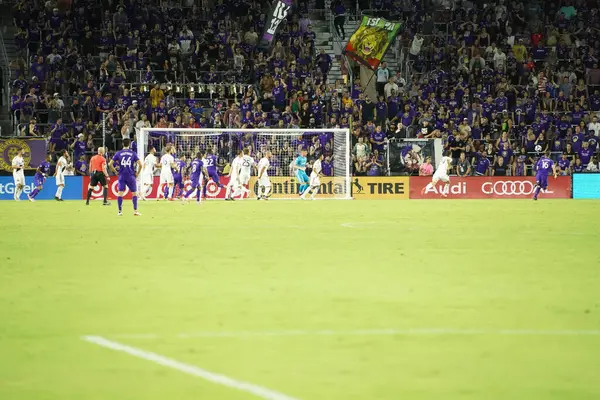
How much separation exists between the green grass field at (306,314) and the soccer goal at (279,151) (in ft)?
76.2

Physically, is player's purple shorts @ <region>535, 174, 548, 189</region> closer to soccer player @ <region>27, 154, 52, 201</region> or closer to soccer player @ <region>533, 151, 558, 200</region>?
soccer player @ <region>533, 151, 558, 200</region>

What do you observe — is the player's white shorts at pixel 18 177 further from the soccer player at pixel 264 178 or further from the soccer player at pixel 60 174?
the soccer player at pixel 264 178

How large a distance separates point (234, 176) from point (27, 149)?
8256 millimetres

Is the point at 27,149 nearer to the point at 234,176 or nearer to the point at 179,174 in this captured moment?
the point at 179,174

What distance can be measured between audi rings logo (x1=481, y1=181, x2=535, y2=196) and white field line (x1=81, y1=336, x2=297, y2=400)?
37753 mm

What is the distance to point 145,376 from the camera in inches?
274

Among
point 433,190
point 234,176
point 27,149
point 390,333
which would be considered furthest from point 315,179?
point 390,333

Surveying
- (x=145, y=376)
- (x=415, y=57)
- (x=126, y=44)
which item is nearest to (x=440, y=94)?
(x=415, y=57)

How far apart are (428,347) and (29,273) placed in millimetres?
7125

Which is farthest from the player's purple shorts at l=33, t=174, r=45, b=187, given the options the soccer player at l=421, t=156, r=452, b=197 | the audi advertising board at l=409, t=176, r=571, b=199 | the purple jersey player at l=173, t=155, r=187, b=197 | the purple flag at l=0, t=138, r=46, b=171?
the soccer player at l=421, t=156, r=452, b=197

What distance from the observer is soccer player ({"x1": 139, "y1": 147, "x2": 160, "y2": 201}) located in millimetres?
41112

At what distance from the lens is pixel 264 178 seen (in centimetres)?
A: 4209

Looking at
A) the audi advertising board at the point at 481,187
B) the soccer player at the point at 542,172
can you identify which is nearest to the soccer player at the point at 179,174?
the audi advertising board at the point at 481,187

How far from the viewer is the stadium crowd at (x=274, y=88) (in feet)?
142
